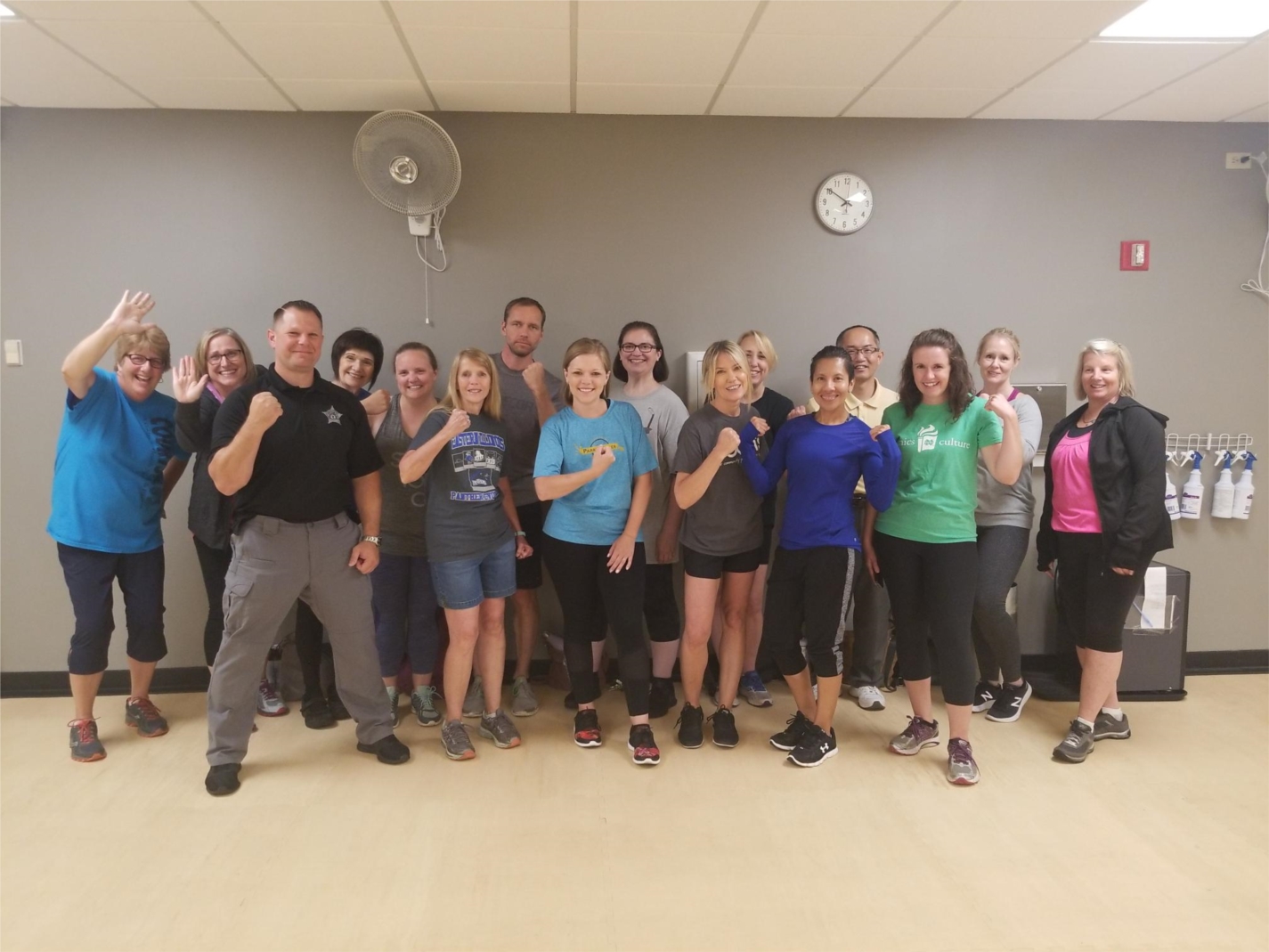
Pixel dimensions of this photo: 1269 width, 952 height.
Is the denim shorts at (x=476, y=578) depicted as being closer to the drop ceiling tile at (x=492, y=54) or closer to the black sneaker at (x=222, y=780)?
the black sneaker at (x=222, y=780)

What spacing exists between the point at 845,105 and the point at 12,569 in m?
4.43

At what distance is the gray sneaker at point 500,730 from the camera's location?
8.93 feet

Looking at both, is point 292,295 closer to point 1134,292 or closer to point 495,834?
point 495,834

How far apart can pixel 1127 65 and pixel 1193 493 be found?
2.04 meters

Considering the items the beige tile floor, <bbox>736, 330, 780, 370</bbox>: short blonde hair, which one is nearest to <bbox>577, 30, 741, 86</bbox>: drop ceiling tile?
<bbox>736, 330, 780, 370</bbox>: short blonde hair

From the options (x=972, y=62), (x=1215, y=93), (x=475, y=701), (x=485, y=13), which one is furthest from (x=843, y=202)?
(x=475, y=701)

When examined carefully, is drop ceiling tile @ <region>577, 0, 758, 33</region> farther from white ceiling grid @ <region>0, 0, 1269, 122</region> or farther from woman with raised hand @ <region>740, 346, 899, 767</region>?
woman with raised hand @ <region>740, 346, 899, 767</region>

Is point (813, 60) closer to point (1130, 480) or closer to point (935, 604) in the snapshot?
point (1130, 480)

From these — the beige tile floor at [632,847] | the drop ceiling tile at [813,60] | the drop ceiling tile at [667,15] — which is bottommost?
the beige tile floor at [632,847]

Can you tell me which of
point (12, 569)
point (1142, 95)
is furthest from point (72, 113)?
point (1142, 95)

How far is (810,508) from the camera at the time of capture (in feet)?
8.18

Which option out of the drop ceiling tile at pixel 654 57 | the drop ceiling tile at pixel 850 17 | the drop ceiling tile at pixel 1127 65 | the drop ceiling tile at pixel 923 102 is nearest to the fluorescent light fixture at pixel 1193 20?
the drop ceiling tile at pixel 1127 65

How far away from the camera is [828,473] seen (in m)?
2.47

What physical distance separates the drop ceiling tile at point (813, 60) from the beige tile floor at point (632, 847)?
267 cm
